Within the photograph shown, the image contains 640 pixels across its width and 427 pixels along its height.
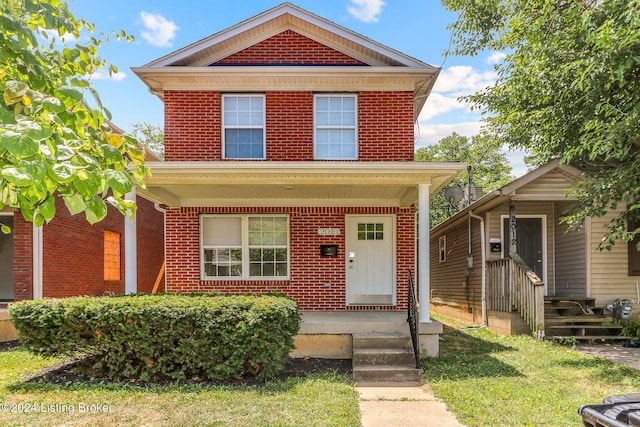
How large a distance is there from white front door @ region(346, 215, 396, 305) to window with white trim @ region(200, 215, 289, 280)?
144 cm

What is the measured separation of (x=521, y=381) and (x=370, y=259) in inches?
165

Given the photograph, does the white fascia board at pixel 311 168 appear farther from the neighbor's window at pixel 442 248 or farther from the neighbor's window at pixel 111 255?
the neighbor's window at pixel 442 248

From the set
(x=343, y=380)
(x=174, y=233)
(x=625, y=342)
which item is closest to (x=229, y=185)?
(x=174, y=233)

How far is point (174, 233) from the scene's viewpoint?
9312 mm

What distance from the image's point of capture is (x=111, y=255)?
513 inches

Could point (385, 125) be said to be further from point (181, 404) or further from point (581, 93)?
point (181, 404)

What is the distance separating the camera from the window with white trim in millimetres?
9398

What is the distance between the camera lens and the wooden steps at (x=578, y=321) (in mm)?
8336

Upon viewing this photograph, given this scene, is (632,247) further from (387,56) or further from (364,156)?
(387,56)

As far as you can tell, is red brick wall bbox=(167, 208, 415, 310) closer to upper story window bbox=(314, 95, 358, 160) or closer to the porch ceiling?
the porch ceiling

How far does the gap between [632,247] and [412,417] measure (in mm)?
7680

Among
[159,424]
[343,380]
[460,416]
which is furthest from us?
[343,380]

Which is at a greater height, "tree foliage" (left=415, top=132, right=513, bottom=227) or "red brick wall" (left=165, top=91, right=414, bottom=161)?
"tree foliage" (left=415, top=132, right=513, bottom=227)

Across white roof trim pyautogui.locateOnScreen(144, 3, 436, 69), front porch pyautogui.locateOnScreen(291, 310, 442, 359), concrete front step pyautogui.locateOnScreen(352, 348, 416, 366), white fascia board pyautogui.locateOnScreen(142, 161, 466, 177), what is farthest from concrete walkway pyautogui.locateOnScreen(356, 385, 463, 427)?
white roof trim pyautogui.locateOnScreen(144, 3, 436, 69)
